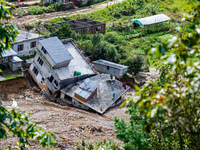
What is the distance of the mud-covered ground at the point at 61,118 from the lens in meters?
20.2

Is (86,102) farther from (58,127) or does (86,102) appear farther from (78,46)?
(78,46)

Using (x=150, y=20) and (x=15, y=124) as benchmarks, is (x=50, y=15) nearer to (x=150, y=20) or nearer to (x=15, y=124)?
(x=150, y=20)

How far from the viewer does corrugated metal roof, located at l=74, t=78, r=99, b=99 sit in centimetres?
2725

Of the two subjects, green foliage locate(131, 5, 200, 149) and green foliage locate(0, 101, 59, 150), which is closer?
green foliage locate(131, 5, 200, 149)

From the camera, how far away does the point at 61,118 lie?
2331 centimetres

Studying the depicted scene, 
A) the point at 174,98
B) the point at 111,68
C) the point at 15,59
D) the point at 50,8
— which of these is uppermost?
the point at 174,98

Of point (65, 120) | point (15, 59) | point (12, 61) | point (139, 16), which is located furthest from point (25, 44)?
point (139, 16)

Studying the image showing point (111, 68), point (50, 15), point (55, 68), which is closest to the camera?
point (55, 68)

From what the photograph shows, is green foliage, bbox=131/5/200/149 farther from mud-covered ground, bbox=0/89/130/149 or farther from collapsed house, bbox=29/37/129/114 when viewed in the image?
collapsed house, bbox=29/37/129/114

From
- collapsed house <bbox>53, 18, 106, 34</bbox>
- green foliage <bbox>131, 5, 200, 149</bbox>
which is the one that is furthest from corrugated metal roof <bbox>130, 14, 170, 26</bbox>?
green foliage <bbox>131, 5, 200, 149</bbox>

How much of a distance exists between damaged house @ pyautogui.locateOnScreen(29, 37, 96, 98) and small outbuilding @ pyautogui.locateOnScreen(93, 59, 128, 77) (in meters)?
3.30

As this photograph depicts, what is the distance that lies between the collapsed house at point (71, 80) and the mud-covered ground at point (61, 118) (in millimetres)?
930

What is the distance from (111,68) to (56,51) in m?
7.97

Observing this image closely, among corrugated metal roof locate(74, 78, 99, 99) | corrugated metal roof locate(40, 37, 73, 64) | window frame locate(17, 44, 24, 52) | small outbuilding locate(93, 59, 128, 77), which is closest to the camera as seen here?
corrugated metal roof locate(74, 78, 99, 99)
